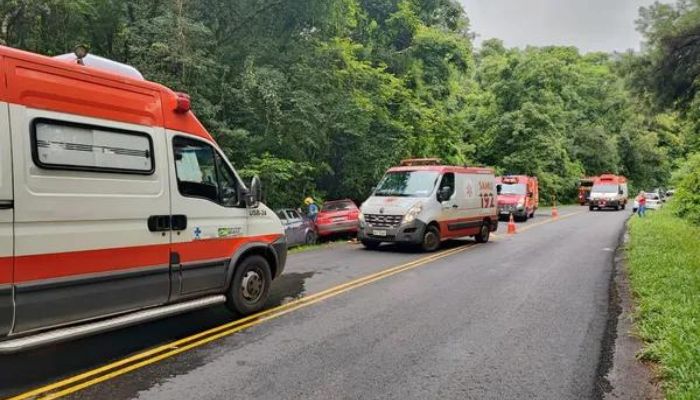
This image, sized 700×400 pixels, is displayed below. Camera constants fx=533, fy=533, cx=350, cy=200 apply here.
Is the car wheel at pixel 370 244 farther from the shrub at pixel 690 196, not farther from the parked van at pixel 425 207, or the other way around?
the shrub at pixel 690 196

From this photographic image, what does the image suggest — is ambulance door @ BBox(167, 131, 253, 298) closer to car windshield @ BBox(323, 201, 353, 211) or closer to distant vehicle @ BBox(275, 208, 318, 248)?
distant vehicle @ BBox(275, 208, 318, 248)

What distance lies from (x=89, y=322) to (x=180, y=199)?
163 centimetres

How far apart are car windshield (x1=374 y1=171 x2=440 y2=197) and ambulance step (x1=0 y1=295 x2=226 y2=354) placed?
8.38m

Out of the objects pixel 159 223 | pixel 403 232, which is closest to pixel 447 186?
pixel 403 232

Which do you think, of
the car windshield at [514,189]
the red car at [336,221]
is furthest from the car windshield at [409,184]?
the car windshield at [514,189]

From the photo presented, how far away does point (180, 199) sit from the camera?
243 inches

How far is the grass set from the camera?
4659 mm

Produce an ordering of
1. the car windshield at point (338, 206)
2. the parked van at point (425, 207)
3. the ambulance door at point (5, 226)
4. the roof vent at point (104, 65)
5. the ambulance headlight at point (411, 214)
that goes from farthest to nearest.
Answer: the car windshield at point (338, 206)
the parked van at point (425, 207)
the ambulance headlight at point (411, 214)
the roof vent at point (104, 65)
the ambulance door at point (5, 226)

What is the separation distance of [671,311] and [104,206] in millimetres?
6664

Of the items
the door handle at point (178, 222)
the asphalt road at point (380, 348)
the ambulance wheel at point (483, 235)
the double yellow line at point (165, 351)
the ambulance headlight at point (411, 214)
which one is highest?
the door handle at point (178, 222)

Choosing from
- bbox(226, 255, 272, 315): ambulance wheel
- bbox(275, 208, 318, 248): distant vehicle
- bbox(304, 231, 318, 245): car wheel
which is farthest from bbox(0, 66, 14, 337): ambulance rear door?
bbox(304, 231, 318, 245): car wheel

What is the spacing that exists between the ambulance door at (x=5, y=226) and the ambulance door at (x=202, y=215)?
176cm

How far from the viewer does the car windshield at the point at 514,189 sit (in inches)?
1134

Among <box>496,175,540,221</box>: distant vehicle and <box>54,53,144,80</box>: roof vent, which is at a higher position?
<box>54,53,144,80</box>: roof vent
